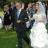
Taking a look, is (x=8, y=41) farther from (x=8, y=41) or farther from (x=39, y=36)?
(x=39, y=36)

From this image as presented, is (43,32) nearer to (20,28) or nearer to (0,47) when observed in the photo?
(20,28)

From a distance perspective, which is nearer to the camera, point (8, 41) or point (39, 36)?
point (39, 36)

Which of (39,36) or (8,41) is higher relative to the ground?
(39,36)

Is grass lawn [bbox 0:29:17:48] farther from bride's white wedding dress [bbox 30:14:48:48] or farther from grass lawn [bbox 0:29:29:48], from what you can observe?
bride's white wedding dress [bbox 30:14:48:48]

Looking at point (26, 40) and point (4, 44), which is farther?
point (4, 44)

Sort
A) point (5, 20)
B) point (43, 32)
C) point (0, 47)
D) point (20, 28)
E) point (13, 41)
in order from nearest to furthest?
1. point (43, 32)
2. point (20, 28)
3. point (0, 47)
4. point (13, 41)
5. point (5, 20)

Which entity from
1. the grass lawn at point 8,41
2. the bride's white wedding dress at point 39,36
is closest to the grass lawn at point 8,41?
the grass lawn at point 8,41

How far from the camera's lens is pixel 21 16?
34.7 ft

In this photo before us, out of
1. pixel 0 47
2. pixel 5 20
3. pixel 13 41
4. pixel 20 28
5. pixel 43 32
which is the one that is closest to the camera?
pixel 43 32

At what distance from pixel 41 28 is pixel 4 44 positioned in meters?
3.48

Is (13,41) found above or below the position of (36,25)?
below

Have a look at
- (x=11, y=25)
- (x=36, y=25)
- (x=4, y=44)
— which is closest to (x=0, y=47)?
(x=4, y=44)

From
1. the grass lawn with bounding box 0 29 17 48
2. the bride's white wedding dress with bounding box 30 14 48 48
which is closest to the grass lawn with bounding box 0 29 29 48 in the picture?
the grass lawn with bounding box 0 29 17 48

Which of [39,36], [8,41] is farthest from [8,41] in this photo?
[39,36]
